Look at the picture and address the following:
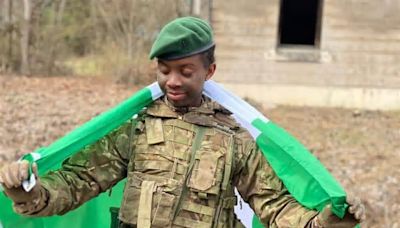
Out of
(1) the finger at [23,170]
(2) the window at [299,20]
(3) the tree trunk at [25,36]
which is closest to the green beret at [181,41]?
(1) the finger at [23,170]

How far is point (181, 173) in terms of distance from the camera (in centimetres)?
250

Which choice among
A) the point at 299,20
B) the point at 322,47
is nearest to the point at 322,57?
the point at 322,47

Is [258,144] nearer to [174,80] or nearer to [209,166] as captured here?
[209,166]

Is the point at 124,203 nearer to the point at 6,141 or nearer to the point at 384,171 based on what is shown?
the point at 384,171

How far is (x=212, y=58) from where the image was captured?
8.27 ft

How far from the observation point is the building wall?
12.0 meters

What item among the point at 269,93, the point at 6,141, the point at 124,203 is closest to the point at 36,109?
the point at 6,141

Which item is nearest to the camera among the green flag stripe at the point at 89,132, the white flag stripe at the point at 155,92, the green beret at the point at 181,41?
the green beret at the point at 181,41

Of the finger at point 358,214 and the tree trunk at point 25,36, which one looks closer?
the finger at point 358,214

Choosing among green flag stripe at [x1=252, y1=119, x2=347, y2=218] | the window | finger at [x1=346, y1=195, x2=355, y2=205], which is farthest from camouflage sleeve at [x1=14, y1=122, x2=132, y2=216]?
the window

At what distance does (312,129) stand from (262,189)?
7527 mm

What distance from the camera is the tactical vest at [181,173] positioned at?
8.16ft

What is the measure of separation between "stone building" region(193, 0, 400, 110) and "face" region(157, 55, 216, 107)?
9.64 meters

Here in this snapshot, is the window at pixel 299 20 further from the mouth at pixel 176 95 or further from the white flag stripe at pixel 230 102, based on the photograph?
the mouth at pixel 176 95
